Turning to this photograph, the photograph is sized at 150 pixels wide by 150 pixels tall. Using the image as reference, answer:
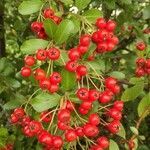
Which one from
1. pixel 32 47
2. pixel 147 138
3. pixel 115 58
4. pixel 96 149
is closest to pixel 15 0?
pixel 115 58

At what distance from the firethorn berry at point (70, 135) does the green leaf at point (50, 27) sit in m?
0.41

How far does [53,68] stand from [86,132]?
1.12ft

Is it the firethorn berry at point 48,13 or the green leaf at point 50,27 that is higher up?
the firethorn berry at point 48,13

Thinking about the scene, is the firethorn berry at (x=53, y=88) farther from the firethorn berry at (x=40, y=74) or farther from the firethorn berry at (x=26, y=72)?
the firethorn berry at (x=26, y=72)

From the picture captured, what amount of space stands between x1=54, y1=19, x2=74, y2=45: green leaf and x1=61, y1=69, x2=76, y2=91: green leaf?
0.43 ft

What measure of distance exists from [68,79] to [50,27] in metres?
0.23

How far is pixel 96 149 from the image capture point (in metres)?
1.78

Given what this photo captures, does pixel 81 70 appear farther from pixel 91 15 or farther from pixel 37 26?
pixel 91 15

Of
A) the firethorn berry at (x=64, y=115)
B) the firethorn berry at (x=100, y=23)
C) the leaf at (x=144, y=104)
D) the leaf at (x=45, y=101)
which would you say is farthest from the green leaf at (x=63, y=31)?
the leaf at (x=144, y=104)

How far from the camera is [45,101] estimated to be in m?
1.73

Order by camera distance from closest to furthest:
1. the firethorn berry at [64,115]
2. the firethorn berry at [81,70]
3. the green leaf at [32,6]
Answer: the firethorn berry at [64,115]
the firethorn berry at [81,70]
the green leaf at [32,6]

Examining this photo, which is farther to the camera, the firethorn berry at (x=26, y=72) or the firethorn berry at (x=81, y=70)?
the firethorn berry at (x=26, y=72)

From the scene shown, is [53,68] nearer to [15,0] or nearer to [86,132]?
[86,132]

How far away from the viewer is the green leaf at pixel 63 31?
69.8 inches
